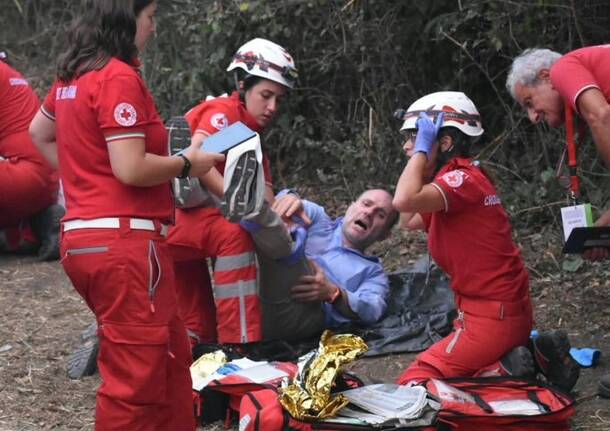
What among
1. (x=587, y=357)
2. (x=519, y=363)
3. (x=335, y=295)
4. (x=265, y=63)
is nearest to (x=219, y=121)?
(x=265, y=63)

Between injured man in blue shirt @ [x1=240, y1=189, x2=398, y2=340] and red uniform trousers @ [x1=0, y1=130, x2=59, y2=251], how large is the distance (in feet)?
7.30

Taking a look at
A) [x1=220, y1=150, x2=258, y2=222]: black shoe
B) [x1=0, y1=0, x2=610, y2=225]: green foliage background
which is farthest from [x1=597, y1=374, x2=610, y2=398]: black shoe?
[x1=0, y1=0, x2=610, y2=225]: green foliage background

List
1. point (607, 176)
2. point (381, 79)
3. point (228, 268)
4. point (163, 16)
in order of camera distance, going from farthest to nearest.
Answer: point (163, 16) < point (381, 79) < point (607, 176) < point (228, 268)

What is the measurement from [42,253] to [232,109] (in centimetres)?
281

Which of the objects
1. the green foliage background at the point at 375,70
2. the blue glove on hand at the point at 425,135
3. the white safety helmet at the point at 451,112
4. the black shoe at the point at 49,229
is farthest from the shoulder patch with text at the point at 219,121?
the black shoe at the point at 49,229

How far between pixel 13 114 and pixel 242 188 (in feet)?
13.1

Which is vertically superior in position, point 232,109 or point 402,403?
point 232,109

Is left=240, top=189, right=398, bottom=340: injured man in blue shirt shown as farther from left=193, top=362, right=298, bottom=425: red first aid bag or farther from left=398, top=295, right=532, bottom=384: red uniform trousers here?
left=398, top=295, right=532, bottom=384: red uniform trousers

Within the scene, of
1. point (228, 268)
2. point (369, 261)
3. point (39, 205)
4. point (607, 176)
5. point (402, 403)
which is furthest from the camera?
point (39, 205)

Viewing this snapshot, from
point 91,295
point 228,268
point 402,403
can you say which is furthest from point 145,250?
point 228,268

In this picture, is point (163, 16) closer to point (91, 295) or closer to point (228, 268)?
point (228, 268)

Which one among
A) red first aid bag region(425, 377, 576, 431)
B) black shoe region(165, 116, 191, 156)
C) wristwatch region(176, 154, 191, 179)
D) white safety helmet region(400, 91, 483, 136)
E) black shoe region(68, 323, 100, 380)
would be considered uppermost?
white safety helmet region(400, 91, 483, 136)

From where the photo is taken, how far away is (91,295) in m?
4.17

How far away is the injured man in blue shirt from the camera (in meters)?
5.84
